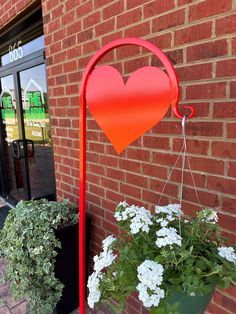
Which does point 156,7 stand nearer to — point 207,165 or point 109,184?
point 207,165

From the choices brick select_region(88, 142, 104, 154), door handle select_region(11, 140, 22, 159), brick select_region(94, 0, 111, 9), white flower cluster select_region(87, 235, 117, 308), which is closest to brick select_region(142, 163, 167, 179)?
brick select_region(88, 142, 104, 154)

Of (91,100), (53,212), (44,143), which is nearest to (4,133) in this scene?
(44,143)

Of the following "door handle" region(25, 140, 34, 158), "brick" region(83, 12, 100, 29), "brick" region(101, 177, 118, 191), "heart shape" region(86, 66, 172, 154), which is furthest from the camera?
"door handle" region(25, 140, 34, 158)

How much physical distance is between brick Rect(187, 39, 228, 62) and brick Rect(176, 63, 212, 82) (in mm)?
36

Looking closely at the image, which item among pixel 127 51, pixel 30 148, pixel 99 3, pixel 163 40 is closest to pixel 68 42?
pixel 99 3

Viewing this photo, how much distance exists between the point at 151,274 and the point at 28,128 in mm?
3034

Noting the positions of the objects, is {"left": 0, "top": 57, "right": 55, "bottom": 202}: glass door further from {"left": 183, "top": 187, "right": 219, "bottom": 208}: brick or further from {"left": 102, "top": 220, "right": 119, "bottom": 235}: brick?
{"left": 183, "top": 187, "right": 219, "bottom": 208}: brick

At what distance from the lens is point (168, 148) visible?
147cm

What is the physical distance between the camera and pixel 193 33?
126 centimetres

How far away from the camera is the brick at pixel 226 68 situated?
114 centimetres

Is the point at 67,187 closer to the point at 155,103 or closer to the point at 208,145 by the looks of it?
the point at 208,145

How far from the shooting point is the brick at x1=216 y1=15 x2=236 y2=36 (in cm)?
112

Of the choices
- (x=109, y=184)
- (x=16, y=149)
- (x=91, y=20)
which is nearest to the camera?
(x=91, y=20)

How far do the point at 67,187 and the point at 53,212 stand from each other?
398 millimetres
